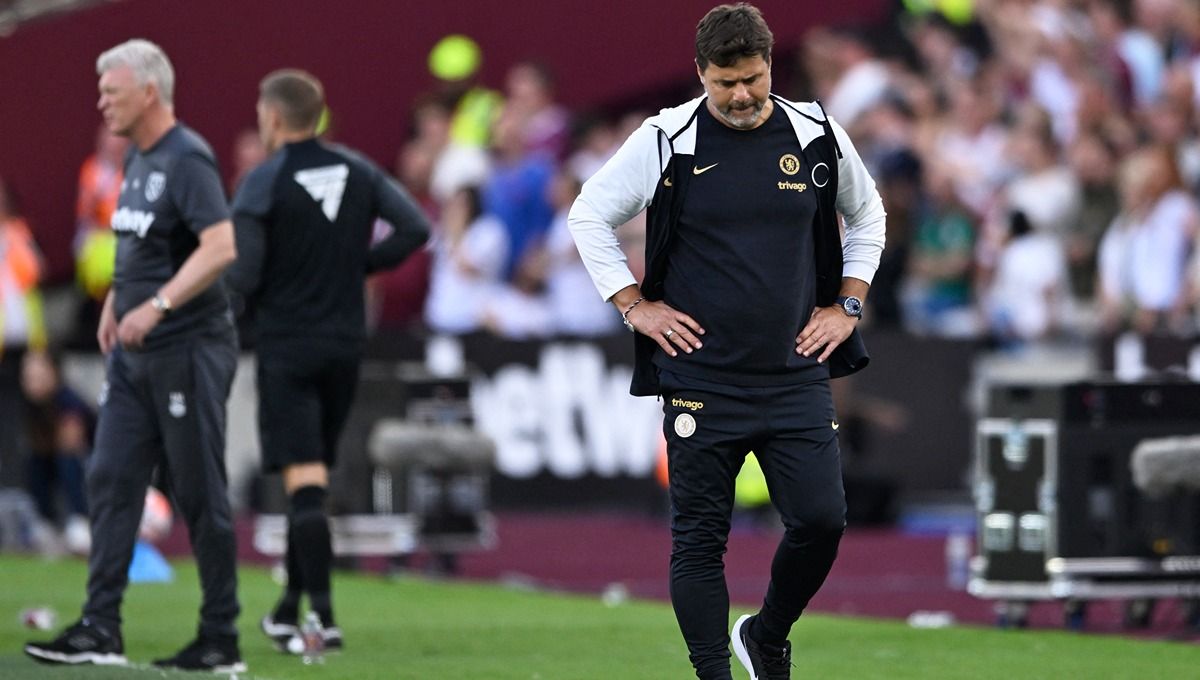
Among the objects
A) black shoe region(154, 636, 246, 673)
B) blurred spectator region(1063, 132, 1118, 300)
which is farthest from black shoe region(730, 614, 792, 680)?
blurred spectator region(1063, 132, 1118, 300)

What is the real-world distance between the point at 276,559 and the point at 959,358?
19.1 ft

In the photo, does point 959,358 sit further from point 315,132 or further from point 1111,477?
point 315,132

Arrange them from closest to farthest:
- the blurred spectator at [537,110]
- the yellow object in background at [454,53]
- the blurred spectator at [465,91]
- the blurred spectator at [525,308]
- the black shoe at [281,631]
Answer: the black shoe at [281,631], the blurred spectator at [525,308], the blurred spectator at [537,110], the blurred spectator at [465,91], the yellow object in background at [454,53]

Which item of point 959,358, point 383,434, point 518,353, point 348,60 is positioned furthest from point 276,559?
point 348,60

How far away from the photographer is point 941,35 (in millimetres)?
21469

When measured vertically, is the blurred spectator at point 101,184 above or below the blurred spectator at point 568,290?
above

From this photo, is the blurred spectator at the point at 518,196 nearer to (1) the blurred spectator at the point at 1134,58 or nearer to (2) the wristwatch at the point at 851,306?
(1) the blurred spectator at the point at 1134,58

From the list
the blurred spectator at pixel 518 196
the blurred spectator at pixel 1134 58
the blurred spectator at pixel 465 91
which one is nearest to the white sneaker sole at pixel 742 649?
the blurred spectator at pixel 1134 58

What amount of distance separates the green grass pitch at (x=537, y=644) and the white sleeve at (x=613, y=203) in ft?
7.55

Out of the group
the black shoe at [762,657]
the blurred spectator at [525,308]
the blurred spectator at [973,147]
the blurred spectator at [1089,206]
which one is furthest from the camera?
the blurred spectator at [525,308]

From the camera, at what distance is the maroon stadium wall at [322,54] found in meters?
Result: 21.8

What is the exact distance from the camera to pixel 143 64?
31.8ft

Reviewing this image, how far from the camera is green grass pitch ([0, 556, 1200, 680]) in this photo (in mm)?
9641

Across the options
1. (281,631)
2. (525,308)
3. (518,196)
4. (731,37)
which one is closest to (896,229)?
(525,308)
